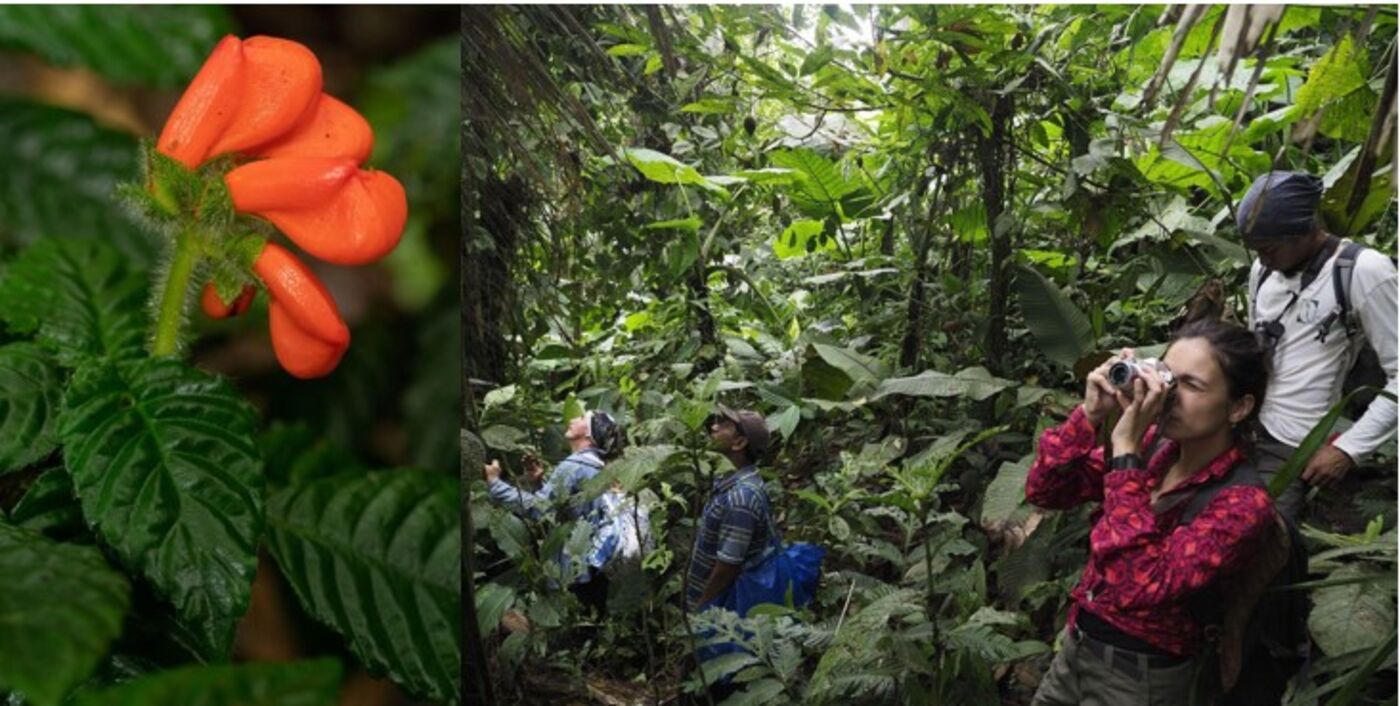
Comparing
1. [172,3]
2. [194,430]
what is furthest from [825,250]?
[194,430]

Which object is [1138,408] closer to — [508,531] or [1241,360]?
[1241,360]

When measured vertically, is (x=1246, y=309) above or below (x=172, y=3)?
below

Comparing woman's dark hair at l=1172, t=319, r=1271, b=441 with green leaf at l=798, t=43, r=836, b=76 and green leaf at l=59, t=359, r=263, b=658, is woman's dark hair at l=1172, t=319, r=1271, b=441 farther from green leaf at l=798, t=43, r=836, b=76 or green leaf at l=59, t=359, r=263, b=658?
green leaf at l=59, t=359, r=263, b=658

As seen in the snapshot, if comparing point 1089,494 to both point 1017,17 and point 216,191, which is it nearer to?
point 1017,17

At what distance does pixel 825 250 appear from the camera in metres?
1.68

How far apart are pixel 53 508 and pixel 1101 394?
3.91 ft

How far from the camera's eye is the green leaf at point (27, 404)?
0.81 metres

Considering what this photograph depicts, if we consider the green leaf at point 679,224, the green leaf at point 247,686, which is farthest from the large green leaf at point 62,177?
the green leaf at point 679,224

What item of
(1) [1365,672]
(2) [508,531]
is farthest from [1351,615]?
(2) [508,531]

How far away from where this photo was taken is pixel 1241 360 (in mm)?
1475

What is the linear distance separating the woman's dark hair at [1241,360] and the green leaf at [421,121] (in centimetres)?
100

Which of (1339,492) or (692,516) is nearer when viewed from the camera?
(1339,492)

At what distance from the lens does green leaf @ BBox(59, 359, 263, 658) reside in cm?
79

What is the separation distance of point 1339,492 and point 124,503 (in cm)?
131
